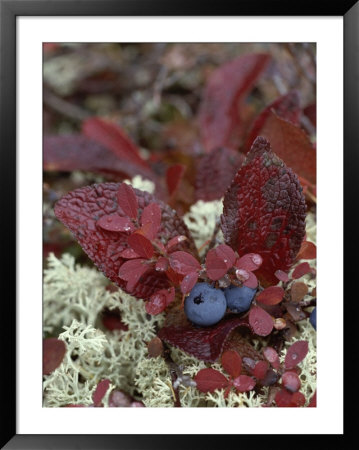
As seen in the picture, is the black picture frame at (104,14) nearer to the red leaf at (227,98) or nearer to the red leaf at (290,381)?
the red leaf at (290,381)

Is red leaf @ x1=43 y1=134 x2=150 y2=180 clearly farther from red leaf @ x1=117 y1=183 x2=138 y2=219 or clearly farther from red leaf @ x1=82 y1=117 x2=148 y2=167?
red leaf @ x1=117 y1=183 x2=138 y2=219

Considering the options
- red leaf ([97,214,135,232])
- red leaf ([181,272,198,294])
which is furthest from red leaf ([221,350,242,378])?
red leaf ([97,214,135,232])

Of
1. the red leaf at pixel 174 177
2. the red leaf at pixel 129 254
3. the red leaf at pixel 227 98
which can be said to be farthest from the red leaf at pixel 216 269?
the red leaf at pixel 227 98

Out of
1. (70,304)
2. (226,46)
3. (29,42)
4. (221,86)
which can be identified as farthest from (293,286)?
(226,46)

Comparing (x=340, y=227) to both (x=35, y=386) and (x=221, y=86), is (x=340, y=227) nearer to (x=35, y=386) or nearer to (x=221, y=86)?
(x=35, y=386)

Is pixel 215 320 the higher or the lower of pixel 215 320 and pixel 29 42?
the lower

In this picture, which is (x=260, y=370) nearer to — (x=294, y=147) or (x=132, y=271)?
(x=132, y=271)
